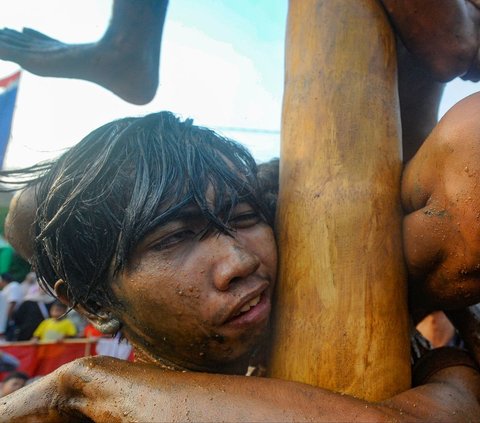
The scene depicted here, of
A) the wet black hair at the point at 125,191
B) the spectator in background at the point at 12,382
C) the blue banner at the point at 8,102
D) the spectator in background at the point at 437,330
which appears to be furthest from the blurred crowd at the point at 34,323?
the wet black hair at the point at 125,191

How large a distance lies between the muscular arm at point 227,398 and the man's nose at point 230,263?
19cm

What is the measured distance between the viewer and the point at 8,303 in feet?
20.5

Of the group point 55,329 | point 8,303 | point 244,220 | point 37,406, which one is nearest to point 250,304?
point 244,220

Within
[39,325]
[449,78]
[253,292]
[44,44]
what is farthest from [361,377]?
[39,325]

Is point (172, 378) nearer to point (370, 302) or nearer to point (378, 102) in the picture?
point (370, 302)

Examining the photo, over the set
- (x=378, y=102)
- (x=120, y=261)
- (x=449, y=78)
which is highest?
(x=449, y=78)

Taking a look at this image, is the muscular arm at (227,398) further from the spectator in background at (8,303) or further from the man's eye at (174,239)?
the spectator in background at (8,303)

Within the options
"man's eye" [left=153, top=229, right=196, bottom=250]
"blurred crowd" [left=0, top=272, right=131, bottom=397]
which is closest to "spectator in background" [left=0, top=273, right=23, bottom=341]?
"blurred crowd" [left=0, top=272, right=131, bottom=397]

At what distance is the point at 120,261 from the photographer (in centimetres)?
109

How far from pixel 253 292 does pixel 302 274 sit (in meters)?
0.11

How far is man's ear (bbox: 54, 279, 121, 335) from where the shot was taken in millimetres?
1220

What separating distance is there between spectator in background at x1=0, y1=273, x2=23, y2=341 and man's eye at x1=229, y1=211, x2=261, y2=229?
5770 millimetres

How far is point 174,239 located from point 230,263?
0.47 ft

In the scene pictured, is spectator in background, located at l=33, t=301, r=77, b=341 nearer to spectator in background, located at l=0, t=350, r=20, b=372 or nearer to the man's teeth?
spectator in background, located at l=0, t=350, r=20, b=372
